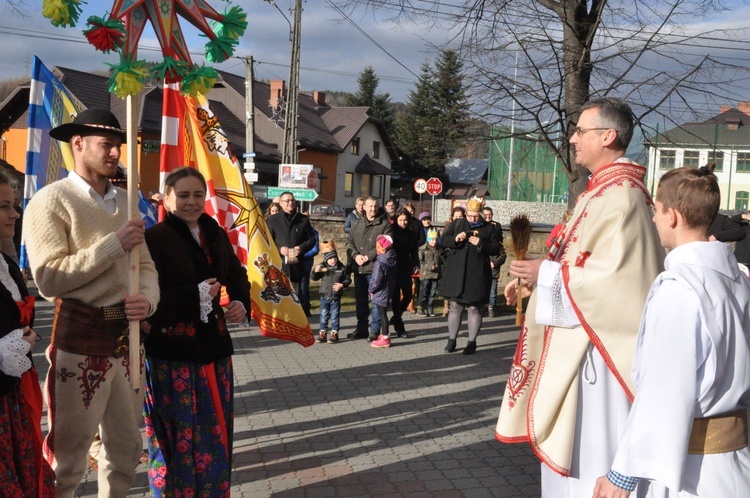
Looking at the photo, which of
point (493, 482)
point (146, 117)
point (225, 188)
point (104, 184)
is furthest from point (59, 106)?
point (146, 117)

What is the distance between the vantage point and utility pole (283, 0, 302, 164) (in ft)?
72.5

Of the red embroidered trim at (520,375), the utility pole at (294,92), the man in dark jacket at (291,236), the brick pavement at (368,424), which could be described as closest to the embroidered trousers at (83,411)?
the brick pavement at (368,424)

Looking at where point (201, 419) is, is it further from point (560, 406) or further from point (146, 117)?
point (146, 117)

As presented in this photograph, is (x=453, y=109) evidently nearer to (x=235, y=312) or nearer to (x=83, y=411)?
(x=235, y=312)

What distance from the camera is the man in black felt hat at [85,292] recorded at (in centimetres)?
355

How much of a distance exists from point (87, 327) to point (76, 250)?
37cm

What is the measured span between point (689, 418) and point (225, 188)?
3.94 m

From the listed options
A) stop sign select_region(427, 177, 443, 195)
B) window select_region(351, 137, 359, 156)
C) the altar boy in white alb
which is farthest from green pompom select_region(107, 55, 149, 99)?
window select_region(351, 137, 359, 156)

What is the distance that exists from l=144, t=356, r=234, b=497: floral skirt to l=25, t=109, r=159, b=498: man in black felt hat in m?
0.18

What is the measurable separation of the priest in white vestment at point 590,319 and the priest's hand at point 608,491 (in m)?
0.75

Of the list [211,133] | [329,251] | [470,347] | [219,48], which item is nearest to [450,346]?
[470,347]

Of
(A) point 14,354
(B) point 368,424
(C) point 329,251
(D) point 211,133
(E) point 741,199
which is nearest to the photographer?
(A) point 14,354

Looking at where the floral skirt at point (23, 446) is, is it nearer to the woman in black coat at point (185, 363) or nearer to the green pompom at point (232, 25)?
the woman in black coat at point (185, 363)

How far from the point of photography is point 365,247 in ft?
Answer: 34.1
